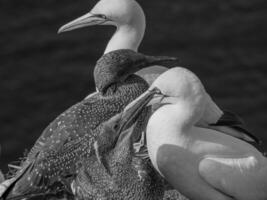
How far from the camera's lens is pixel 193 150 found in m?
10.2

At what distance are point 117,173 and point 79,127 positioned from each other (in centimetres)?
96

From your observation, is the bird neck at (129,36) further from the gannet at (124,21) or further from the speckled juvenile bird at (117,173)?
the speckled juvenile bird at (117,173)

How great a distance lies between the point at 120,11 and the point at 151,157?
2499 millimetres

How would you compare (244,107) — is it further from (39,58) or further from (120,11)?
(120,11)

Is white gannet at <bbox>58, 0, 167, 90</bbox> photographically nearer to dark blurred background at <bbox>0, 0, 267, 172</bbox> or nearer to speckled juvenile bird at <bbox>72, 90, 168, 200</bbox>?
speckled juvenile bird at <bbox>72, 90, 168, 200</bbox>

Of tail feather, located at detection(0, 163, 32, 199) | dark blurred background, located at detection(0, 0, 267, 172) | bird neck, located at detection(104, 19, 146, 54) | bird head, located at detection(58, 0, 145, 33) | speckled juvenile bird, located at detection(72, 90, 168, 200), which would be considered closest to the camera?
speckled juvenile bird, located at detection(72, 90, 168, 200)

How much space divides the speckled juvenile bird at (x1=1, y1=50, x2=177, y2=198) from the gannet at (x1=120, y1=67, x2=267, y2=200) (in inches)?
28.9

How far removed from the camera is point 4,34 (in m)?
19.3

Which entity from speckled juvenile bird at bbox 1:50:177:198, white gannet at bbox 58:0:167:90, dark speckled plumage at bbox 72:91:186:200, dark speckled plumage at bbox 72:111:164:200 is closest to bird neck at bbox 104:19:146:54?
white gannet at bbox 58:0:167:90

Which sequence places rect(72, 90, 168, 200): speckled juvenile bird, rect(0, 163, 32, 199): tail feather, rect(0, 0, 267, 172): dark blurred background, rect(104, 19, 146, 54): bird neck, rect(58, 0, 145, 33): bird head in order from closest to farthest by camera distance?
rect(72, 90, 168, 200): speckled juvenile bird → rect(0, 163, 32, 199): tail feather → rect(58, 0, 145, 33): bird head → rect(104, 19, 146, 54): bird neck → rect(0, 0, 267, 172): dark blurred background

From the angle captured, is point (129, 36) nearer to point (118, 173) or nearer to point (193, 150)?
point (193, 150)

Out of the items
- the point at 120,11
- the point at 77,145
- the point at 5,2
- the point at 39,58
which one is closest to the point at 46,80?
the point at 39,58

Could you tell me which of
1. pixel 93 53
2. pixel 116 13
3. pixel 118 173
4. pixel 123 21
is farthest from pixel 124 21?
pixel 93 53

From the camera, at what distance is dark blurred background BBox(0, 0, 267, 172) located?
18.3m
